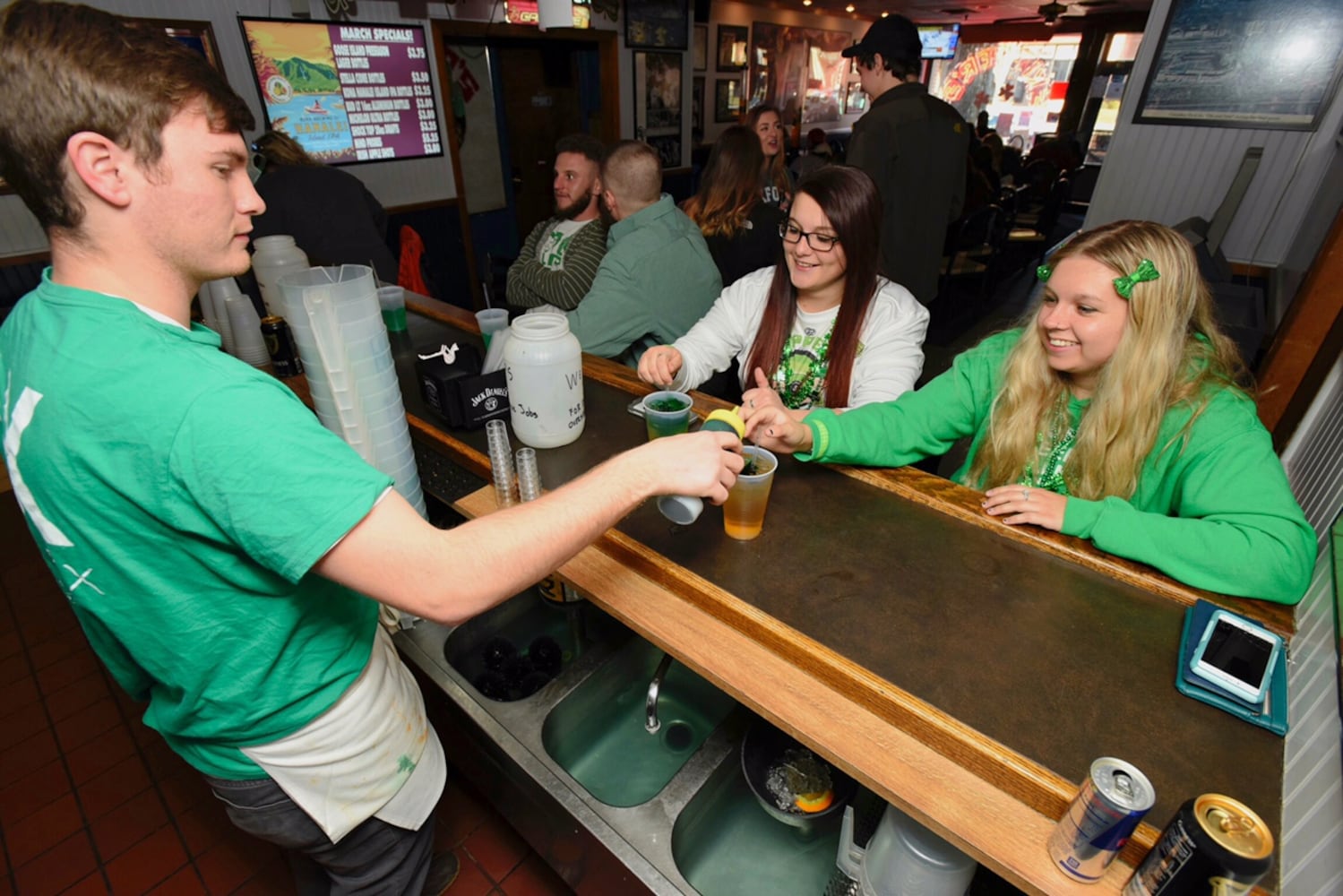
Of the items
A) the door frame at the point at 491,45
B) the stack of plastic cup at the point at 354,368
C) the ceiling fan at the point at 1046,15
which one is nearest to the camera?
the stack of plastic cup at the point at 354,368

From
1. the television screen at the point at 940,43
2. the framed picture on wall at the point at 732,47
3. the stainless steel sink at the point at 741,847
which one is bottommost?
the stainless steel sink at the point at 741,847

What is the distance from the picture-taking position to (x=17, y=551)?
2867 mm

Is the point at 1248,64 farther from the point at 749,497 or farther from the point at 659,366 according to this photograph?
the point at 749,497

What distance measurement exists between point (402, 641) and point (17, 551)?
2.60 meters

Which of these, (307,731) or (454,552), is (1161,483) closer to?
(454,552)

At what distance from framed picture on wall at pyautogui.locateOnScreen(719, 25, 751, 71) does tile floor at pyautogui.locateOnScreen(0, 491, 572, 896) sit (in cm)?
820

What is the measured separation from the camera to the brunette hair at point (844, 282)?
177 centimetres

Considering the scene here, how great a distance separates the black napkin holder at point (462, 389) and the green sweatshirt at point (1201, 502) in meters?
0.81

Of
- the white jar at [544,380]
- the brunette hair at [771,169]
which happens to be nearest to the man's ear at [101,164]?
the white jar at [544,380]

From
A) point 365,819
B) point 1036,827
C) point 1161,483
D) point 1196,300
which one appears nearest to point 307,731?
point 365,819

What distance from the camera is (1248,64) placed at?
123 inches

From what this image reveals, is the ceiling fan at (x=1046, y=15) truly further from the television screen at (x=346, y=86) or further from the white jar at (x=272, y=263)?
the white jar at (x=272, y=263)

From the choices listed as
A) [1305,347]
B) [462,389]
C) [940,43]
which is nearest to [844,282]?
[462,389]

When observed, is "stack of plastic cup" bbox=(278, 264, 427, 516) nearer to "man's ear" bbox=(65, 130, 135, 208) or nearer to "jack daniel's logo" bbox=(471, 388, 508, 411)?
"jack daniel's logo" bbox=(471, 388, 508, 411)
